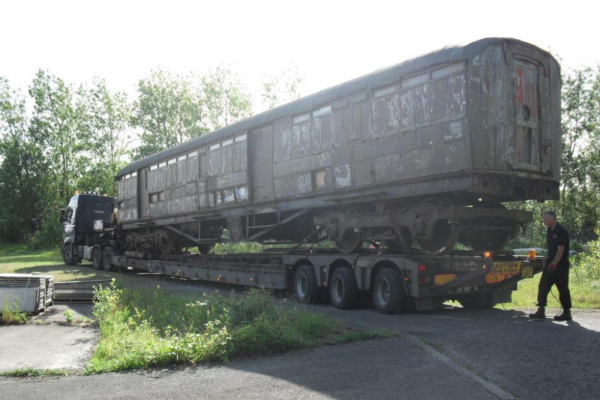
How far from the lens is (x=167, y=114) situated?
5056cm

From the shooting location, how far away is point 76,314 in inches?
398

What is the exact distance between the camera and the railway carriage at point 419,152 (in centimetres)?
877

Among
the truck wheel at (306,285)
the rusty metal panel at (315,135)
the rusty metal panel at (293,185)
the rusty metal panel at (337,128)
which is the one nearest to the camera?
the rusty metal panel at (337,128)

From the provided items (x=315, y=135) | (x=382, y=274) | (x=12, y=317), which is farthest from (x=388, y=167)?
(x=12, y=317)

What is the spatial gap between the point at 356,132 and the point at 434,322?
3.97 meters

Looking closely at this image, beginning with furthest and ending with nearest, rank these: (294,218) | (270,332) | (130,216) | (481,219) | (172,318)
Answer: (130,216), (294,218), (481,219), (172,318), (270,332)

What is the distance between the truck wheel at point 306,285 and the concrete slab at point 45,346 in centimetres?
469

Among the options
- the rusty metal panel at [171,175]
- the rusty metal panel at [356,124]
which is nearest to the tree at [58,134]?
the rusty metal panel at [171,175]

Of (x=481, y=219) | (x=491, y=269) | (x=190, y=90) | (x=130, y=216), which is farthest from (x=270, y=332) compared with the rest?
(x=190, y=90)

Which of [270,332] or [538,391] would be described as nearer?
[538,391]

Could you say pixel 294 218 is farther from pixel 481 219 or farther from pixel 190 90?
pixel 190 90

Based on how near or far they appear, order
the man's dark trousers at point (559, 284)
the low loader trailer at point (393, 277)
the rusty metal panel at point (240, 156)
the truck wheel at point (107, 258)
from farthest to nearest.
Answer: the truck wheel at point (107, 258)
the rusty metal panel at point (240, 156)
the low loader trailer at point (393, 277)
the man's dark trousers at point (559, 284)

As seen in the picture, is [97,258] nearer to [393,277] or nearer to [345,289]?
[345,289]

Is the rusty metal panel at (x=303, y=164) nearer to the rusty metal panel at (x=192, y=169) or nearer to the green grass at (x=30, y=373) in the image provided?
the rusty metal panel at (x=192, y=169)
